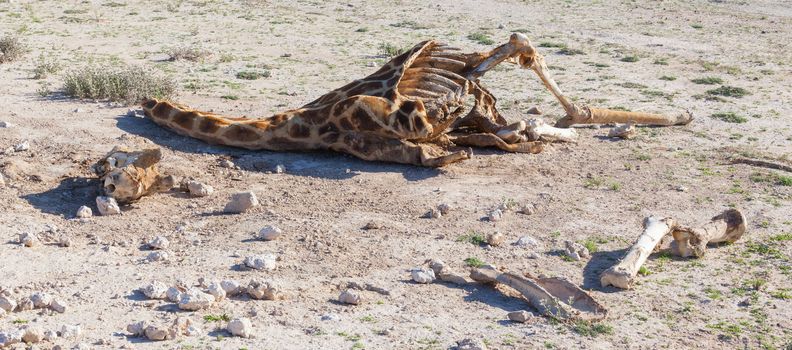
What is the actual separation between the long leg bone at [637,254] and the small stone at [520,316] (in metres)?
0.75

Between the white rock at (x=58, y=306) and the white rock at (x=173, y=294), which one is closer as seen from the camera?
the white rock at (x=58, y=306)

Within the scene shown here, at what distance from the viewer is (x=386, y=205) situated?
733 cm

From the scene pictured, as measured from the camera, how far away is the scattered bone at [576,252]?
21.1ft

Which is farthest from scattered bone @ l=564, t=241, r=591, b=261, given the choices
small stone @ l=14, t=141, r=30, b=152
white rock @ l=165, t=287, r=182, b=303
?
small stone @ l=14, t=141, r=30, b=152

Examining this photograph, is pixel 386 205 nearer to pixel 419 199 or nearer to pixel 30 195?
pixel 419 199

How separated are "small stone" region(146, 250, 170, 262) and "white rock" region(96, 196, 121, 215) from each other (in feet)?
2.82

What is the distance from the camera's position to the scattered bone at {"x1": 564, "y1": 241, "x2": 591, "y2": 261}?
6438 mm

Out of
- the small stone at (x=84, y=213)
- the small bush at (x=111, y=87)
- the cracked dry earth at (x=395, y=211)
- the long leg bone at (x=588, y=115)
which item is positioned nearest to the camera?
the cracked dry earth at (x=395, y=211)

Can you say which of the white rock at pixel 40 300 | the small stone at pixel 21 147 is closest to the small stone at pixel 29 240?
the white rock at pixel 40 300

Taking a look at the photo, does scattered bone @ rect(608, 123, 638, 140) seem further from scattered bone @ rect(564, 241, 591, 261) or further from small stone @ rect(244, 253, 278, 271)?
small stone @ rect(244, 253, 278, 271)

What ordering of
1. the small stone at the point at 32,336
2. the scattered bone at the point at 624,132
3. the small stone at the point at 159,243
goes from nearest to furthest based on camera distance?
the small stone at the point at 32,336, the small stone at the point at 159,243, the scattered bone at the point at 624,132

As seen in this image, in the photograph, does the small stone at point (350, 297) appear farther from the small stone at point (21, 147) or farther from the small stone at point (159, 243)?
the small stone at point (21, 147)

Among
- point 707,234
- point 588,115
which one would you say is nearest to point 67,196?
point 707,234

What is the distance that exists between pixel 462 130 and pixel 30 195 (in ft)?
12.5
